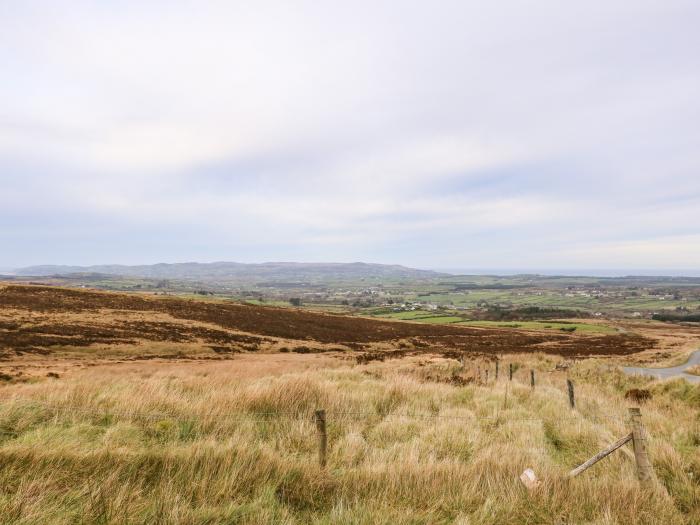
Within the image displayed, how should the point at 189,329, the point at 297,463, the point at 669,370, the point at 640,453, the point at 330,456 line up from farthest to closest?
the point at 189,329, the point at 669,370, the point at 330,456, the point at 640,453, the point at 297,463

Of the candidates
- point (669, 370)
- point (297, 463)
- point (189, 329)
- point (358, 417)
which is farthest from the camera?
point (189, 329)

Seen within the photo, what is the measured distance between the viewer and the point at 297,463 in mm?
5738

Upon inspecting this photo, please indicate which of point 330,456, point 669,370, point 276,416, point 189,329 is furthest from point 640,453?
point 189,329

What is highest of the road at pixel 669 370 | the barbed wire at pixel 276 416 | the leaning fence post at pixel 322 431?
the leaning fence post at pixel 322 431

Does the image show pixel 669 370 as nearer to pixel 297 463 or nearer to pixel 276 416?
pixel 276 416

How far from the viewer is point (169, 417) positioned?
25.6 feet

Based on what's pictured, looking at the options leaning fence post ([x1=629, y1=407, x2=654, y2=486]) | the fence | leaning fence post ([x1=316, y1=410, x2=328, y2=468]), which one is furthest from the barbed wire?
leaning fence post ([x1=629, y1=407, x2=654, y2=486])

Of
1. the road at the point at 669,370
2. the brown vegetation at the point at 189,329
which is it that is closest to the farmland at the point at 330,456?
the road at the point at 669,370

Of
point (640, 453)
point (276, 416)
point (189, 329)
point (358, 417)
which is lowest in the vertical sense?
point (189, 329)

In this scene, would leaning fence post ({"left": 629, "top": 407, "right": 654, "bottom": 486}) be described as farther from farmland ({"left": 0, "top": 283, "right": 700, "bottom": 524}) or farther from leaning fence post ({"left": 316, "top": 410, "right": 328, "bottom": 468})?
leaning fence post ({"left": 316, "top": 410, "right": 328, "bottom": 468})

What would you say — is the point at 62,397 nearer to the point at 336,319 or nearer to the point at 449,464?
the point at 449,464

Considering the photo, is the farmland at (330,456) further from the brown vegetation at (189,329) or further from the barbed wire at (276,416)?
the brown vegetation at (189,329)

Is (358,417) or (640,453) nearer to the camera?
(640,453)

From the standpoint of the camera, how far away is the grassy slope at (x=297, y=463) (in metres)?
4.40
